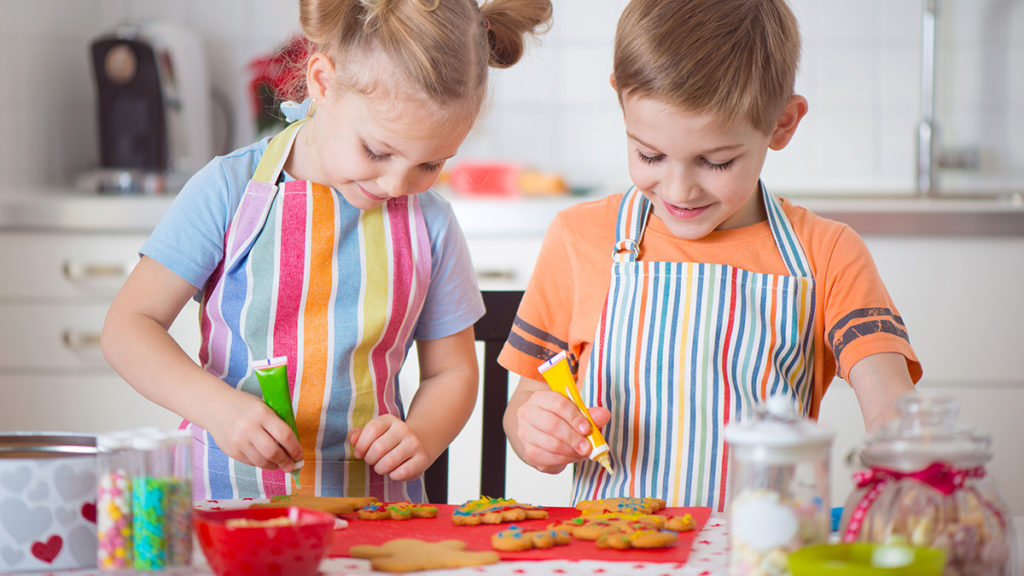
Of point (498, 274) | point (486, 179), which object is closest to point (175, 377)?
point (498, 274)

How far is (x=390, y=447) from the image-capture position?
0.95 meters

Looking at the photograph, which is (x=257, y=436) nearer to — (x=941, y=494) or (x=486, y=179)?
(x=941, y=494)

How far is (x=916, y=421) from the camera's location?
573mm

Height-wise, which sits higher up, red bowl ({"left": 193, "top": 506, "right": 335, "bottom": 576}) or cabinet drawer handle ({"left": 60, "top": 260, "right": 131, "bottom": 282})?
cabinet drawer handle ({"left": 60, "top": 260, "right": 131, "bottom": 282})

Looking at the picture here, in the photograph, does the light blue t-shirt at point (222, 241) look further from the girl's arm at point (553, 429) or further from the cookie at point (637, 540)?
the cookie at point (637, 540)

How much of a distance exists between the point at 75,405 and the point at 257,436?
146cm

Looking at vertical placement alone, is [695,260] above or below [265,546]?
above

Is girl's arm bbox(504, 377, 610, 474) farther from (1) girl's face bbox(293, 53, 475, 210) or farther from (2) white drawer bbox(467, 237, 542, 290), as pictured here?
(2) white drawer bbox(467, 237, 542, 290)

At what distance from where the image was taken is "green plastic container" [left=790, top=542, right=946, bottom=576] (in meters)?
0.50

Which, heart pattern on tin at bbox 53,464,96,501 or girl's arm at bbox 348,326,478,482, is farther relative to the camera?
girl's arm at bbox 348,326,478,482

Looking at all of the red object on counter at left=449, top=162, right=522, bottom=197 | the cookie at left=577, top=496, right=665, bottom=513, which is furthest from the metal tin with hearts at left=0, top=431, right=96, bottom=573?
the red object on counter at left=449, top=162, right=522, bottom=197

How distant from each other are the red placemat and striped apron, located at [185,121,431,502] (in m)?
0.28

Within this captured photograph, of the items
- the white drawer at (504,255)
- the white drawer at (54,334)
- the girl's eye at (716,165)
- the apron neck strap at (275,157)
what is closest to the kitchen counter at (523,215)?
the white drawer at (504,255)

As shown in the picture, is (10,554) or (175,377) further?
(175,377)
